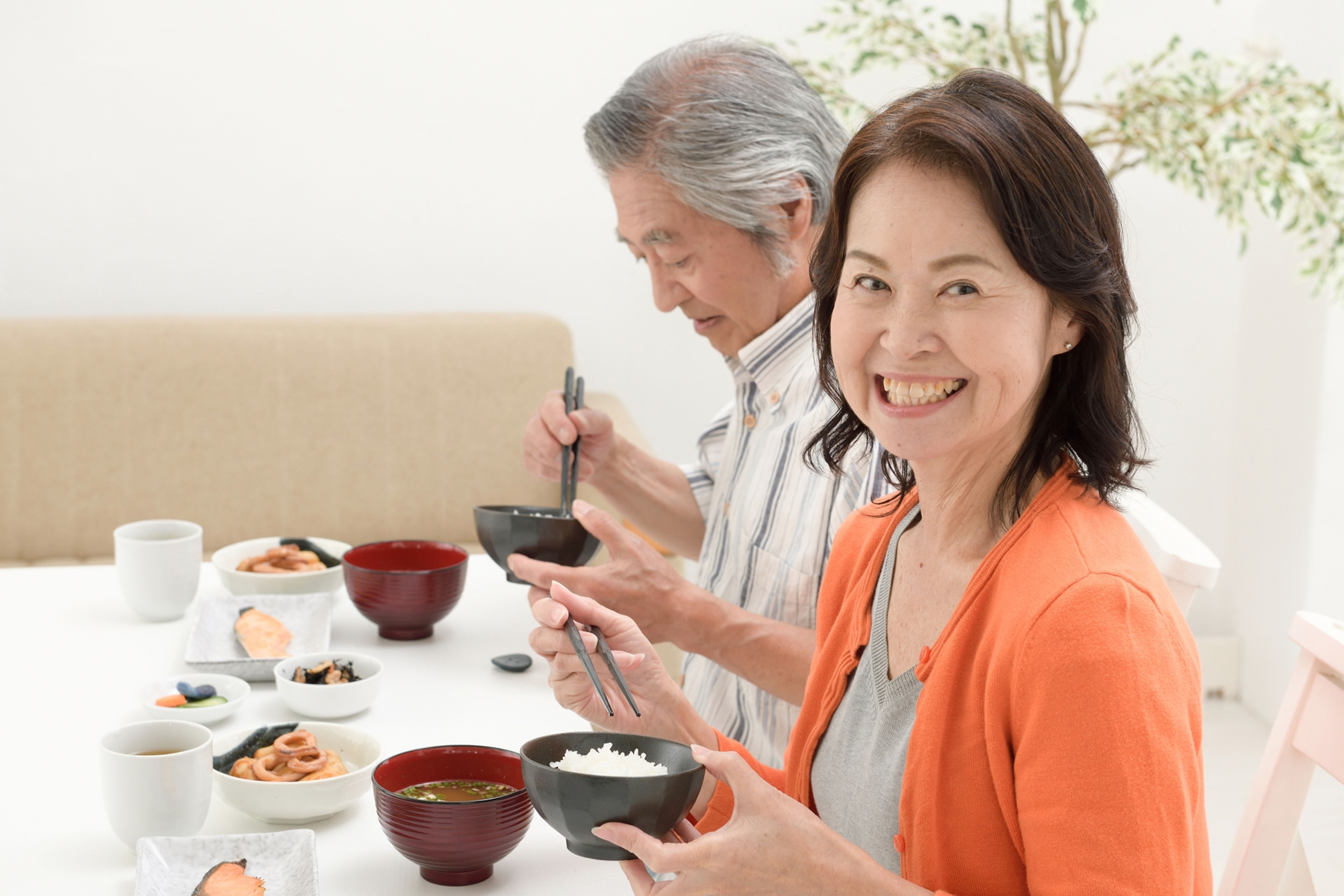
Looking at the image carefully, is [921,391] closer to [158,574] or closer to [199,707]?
[199,707]

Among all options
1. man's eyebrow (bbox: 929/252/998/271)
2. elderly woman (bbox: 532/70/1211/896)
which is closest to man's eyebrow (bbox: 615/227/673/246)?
elderly woman (bbox: 532/70/1211/896)

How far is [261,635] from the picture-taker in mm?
1518

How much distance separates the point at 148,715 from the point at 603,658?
53 cm

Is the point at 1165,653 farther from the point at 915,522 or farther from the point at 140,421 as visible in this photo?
the point at 140,421

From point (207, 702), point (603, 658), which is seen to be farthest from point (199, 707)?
point (603, 658)

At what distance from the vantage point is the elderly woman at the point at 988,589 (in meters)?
0.81

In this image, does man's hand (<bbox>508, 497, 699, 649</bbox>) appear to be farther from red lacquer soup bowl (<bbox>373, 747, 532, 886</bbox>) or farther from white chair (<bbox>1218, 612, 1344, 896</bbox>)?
white chair (<bbox>1218, 612, 1344, 896</bbox>)

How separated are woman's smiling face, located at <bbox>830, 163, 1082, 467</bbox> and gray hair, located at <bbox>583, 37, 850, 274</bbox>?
0.60 m

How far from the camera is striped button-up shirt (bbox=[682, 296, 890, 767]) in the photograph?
4.99ft

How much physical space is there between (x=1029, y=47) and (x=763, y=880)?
2.37 meters

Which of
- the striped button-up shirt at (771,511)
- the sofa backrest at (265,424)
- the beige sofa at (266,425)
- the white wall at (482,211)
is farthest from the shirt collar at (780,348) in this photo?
the white wall at (482,211)

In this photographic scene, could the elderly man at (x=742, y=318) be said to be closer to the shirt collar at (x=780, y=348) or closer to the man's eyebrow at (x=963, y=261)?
the shirt collar at (x=780, y=348)

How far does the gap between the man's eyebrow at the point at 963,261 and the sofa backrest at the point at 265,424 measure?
2.40 metres

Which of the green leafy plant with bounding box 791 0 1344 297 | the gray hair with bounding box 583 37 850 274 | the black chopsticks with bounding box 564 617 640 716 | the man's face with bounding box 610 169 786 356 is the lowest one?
the black chopsticks with bounding box 564 617 640 716
